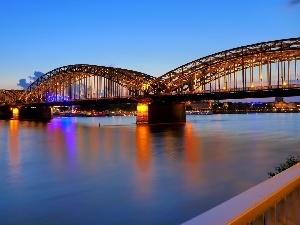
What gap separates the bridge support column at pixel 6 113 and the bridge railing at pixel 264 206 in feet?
628

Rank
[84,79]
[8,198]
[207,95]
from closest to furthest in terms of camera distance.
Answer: [8,198] < [207,95] < [84,79]

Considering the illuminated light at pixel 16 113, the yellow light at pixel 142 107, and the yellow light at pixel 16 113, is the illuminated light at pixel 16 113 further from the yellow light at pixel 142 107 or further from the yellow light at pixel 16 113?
the yellow light at pixel 142 107

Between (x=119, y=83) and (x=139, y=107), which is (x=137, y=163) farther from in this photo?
(x=119, y=83)

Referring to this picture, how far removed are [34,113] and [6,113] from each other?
3055cm

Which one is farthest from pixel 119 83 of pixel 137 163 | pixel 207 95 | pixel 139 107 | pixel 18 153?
pixel 137 163

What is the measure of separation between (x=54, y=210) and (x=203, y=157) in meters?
20.5

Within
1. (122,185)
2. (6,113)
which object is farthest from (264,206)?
(6,113)

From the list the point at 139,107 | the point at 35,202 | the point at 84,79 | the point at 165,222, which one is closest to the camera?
the point at 165,222

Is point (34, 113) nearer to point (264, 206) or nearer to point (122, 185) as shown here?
point (122, 185)

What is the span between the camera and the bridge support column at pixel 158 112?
338 ft

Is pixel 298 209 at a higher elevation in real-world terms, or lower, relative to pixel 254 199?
lower

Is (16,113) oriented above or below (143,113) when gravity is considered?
above

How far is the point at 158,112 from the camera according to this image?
104938 millimetres

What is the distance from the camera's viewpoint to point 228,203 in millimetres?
3588
